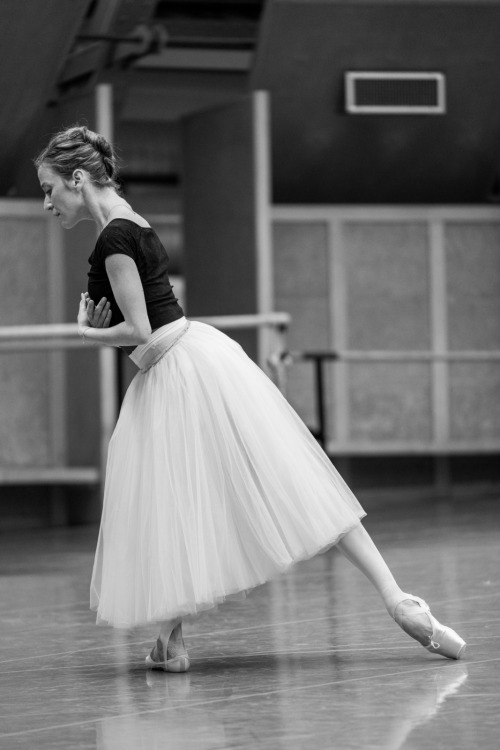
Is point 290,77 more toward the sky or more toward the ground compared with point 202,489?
more toward the sky

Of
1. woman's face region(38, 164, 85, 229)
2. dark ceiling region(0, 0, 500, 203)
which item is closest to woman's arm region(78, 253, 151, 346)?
woman's face region(38, 164, 85, 229)

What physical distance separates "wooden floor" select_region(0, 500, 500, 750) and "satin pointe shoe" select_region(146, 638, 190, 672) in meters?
0.03

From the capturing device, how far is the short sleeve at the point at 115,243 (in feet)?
10.3

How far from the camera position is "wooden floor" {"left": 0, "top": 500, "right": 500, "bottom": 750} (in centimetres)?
246

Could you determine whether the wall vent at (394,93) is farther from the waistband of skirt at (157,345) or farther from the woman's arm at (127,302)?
the woman's arm at (127,302)

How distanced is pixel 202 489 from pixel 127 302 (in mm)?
437

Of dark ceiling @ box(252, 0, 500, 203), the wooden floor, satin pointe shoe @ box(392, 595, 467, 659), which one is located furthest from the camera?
dark ceiling @ box(252, 0, 500, 203)

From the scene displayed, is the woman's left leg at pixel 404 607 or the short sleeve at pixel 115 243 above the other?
the short sleeve at pixel 115 243

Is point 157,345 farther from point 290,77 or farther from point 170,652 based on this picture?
point 290,77

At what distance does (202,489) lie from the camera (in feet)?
10.4

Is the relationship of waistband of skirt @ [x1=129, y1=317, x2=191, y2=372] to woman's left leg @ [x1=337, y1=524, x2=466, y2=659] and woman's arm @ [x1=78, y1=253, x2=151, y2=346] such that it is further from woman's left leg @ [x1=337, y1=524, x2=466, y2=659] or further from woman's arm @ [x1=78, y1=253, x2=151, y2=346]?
woman's left leg @ [x1=337, y1=524, x2=466, y2=659]

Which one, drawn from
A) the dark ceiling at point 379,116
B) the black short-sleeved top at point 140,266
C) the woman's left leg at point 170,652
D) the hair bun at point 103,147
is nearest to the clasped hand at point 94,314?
the black short-sleeved top at point 140,266

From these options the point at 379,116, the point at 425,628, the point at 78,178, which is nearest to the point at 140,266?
the point at 78,178

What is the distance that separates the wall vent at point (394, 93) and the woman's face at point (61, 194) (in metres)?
5.57
